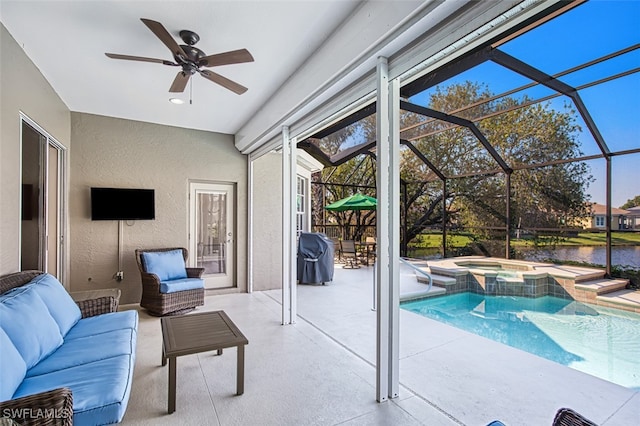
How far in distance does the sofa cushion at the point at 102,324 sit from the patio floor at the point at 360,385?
48cm

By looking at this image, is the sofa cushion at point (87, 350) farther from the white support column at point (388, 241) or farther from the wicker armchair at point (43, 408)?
the white support column at point (388, 241)

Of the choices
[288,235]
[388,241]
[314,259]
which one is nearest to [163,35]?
[388,241]

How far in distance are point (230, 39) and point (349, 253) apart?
22.1 ft

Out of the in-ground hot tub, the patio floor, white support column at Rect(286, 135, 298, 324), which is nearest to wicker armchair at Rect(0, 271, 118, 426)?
the patio floor

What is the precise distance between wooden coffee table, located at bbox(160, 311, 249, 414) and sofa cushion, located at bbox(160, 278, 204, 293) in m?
1.59

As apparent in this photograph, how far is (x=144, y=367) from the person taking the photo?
2.88 metres

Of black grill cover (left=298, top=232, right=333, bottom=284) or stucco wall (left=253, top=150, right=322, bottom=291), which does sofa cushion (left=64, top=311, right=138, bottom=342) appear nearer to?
stucco wall (left=253, top=150, right=322, bottom=291)

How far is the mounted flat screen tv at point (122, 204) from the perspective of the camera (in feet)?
15.4

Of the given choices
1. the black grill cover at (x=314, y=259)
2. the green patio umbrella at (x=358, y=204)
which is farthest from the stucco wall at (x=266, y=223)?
the green patio umbrella at (x=358, y=204)

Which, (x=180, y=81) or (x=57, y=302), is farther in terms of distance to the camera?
(x=180, y=81)

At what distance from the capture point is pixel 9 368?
5.27 ft

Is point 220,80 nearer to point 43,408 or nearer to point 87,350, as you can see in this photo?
point 87,350

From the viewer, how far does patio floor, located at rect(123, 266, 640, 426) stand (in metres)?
2.16

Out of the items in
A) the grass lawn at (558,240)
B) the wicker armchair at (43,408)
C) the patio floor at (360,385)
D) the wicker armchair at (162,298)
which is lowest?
the patio floor at (360,385)
